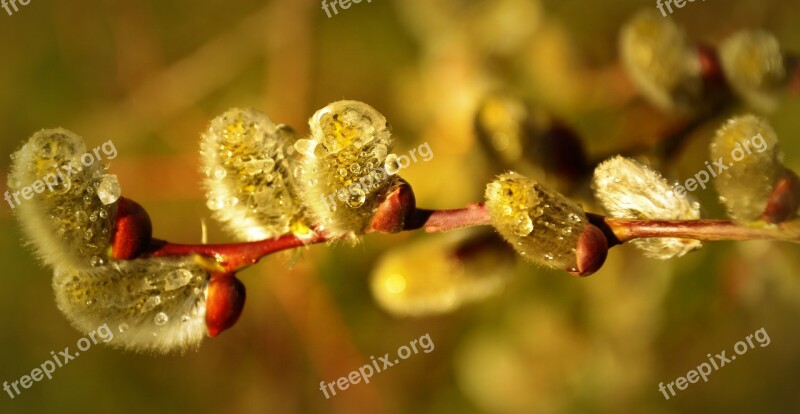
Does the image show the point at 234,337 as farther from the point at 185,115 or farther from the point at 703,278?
the point at 703,278

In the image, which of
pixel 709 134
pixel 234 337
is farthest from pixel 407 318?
pixel 709 134

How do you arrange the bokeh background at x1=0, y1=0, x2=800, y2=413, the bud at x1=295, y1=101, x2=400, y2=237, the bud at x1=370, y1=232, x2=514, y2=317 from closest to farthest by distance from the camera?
the bud at x1=295, y1=101, x2=400, y2=237 → the bud at x1=370, y1=232, x2=514, y2=317 → the bokeh background at x1=0, y1=0, x2=800, y2=413

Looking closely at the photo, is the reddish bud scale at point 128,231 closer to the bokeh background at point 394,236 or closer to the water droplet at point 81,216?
the water droplet at point 81,216
